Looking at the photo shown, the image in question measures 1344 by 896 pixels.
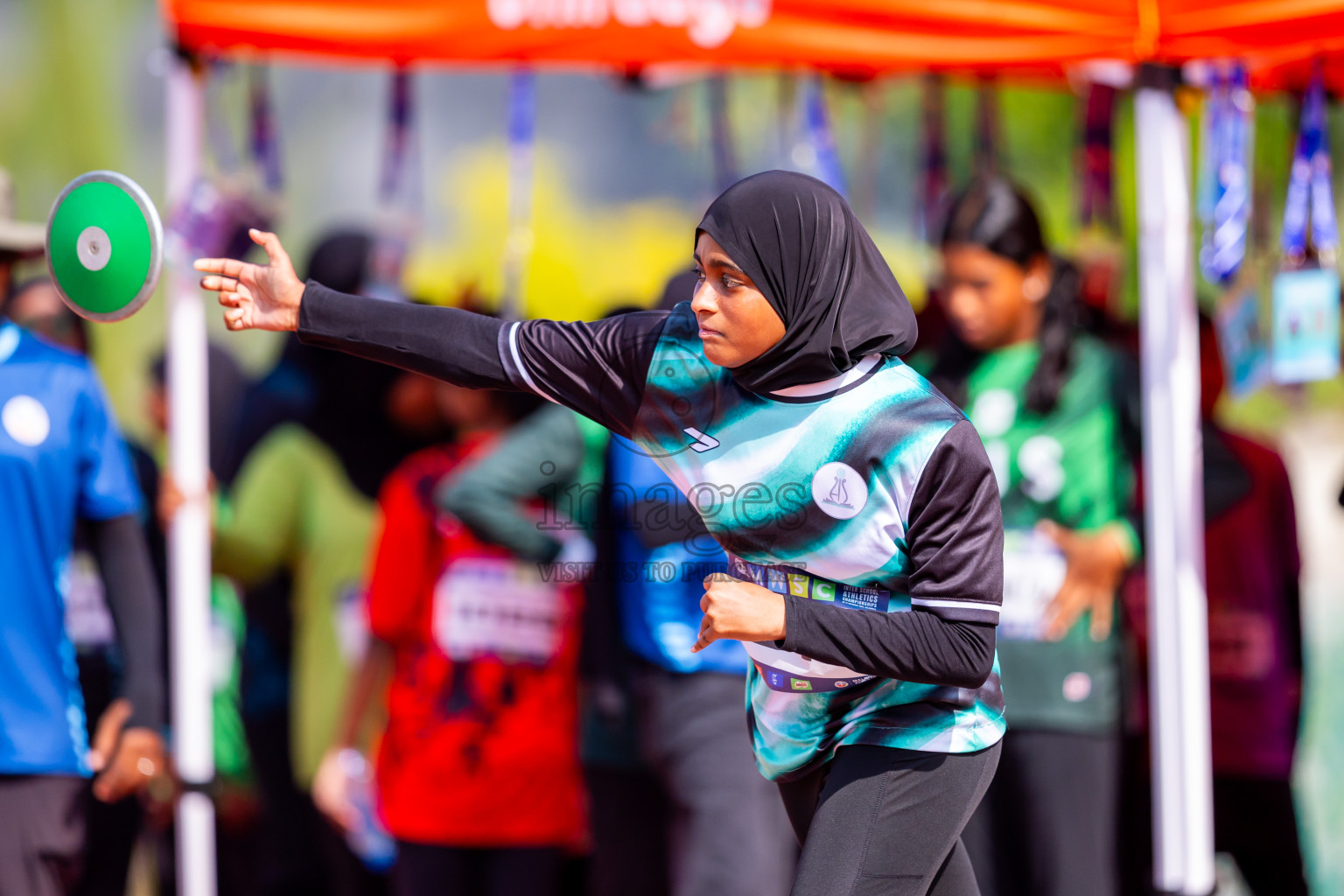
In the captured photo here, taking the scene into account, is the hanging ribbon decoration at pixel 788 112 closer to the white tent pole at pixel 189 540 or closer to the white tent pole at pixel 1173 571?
the white tent pole at pixel 1173 571

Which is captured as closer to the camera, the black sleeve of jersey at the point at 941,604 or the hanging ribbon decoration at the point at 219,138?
the black sleeve of jersey at the point at 941,604

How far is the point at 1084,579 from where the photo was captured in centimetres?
382

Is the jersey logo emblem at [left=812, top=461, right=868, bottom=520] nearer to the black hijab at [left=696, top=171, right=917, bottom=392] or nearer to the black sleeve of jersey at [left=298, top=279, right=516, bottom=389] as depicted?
the black hijab at [left=696, top=171, right=917, bottom=392]

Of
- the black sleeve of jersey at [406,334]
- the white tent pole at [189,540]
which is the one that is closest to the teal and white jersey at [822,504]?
the black sleeve of jersey at [406,334]

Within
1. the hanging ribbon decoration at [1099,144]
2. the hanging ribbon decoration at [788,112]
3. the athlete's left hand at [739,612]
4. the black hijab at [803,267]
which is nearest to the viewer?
the athlete's left hand at [739,612]

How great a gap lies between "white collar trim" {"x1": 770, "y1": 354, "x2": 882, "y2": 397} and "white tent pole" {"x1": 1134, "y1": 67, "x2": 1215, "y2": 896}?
1.81 m

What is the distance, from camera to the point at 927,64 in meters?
4.12

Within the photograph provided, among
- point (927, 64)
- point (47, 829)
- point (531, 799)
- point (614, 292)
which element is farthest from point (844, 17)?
point (614, 292)

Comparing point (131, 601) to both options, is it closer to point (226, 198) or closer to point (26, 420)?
point (26, 420)

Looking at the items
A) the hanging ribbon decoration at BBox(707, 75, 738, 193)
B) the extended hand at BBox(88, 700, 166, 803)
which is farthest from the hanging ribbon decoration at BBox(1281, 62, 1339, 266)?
the extended hand at BBox(88, 700, 166, 803)

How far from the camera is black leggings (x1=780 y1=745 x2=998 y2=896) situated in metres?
2.39

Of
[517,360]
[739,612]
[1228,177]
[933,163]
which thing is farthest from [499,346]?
[933,163]

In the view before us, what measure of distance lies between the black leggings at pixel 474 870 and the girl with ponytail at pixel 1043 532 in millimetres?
1086

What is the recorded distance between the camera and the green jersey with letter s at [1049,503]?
3812 millimetres
